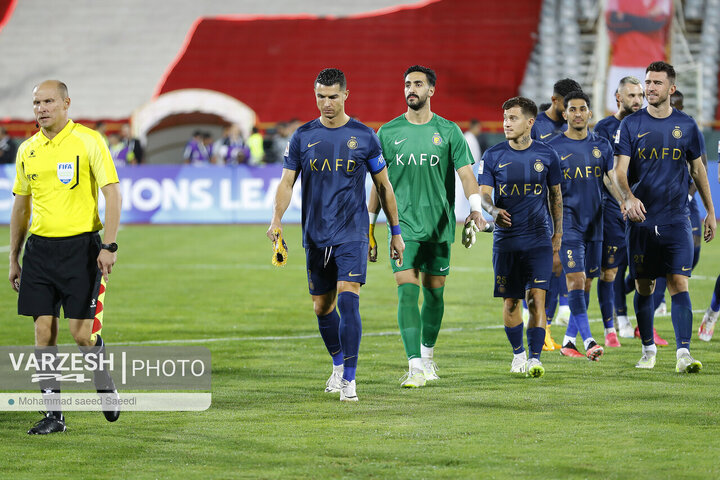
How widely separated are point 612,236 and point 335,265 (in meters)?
3.40

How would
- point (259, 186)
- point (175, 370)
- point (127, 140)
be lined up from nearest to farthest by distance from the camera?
point (175, 370) < point (259, 186) < point (127, 140)

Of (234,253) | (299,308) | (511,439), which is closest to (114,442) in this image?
(511,439)

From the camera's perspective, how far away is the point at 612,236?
33.1ft

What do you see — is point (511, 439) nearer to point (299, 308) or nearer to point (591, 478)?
point (591, 478)

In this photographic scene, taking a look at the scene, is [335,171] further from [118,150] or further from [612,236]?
[118,150]

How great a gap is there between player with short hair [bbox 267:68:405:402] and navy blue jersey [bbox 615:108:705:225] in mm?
2072

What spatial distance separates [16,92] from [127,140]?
12023 millimetres

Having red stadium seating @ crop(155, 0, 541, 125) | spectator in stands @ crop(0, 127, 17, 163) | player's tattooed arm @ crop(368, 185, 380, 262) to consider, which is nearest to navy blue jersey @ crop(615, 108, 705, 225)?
player's tattooed arm @ crop(368, 185, 380, 262)

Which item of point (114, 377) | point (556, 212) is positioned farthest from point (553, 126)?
point (114, 377)

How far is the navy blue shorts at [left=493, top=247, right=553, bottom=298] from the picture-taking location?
8219 millimetres

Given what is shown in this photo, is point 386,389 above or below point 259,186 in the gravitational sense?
below

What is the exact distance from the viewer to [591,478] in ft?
17.4

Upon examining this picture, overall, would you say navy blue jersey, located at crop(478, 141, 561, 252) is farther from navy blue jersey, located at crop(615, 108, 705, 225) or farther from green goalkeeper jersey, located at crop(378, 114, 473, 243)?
navy blue jersey, located at crop(615, 108, 705, 225)

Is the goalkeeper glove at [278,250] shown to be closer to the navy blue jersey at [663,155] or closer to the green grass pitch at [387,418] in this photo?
the green grass pitch at [387,418]
